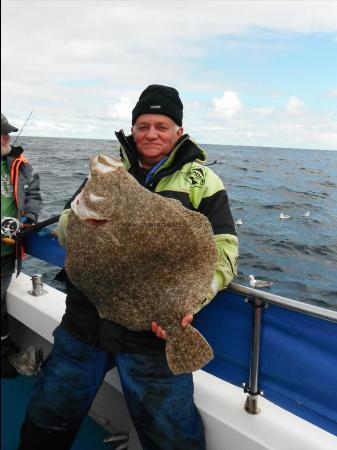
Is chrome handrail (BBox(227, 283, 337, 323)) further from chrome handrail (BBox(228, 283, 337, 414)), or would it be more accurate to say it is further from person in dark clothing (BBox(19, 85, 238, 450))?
person in dark clothing (BBox(19, 85, 238, 450))

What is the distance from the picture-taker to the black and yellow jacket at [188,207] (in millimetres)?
2426

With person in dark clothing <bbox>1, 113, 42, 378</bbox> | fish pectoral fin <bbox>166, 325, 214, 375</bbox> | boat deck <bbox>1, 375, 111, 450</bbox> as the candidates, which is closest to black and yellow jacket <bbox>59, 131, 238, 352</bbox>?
fish pectoral fin <bbox>166, 325, 214, 375</bbox>

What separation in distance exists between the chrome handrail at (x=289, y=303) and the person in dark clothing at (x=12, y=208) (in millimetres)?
2523

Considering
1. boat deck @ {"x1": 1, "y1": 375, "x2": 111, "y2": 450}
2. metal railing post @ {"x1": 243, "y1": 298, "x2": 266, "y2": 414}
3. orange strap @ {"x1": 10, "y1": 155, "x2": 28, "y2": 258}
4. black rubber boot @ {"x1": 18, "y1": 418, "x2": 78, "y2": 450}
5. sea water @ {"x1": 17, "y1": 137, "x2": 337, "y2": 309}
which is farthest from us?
sea water @ {"x1": 17, "y1": 137, "x2": 337, "y2": 309}

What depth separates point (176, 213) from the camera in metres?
2.16

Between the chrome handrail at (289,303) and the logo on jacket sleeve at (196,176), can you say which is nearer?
the chrome handrail at (289,303)

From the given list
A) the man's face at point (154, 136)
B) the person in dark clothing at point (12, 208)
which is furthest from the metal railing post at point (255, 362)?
the person in dark clothing at point (12, 208)

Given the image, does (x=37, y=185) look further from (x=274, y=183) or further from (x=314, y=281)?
(x=274, y=183)

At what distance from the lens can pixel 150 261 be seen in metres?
2.19

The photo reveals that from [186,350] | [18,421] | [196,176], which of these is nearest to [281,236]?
[18,421]

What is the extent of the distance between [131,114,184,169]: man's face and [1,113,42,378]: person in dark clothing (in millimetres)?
1872

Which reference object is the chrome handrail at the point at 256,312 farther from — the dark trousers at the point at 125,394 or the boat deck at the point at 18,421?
the boat deck at the point at 18,421

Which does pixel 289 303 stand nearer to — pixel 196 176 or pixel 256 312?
pixel 256 312

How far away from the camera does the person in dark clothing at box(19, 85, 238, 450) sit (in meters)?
2.42
